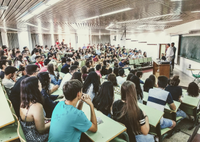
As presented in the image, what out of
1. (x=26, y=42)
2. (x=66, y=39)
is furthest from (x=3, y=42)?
(x=66, y=39)

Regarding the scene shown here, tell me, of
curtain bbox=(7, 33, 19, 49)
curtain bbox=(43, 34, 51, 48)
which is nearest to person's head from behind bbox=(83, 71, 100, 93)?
curtain bbox=(7, 33, 19, 49)

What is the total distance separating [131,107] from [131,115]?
0.34ft

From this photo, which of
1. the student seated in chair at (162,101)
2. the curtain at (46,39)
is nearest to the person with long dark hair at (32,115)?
the student seated in chair at (162,101)

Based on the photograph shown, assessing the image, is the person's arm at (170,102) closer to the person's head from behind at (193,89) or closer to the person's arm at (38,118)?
the person's head from behind at (193,89)

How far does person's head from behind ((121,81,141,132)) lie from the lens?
5.75 ft

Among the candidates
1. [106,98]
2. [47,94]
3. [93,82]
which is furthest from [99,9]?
[106,98]

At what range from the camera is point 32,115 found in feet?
5.24

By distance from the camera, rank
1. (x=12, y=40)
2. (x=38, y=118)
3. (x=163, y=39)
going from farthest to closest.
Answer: (x=163, y=39)
(x=12, y=40)
(x=38, y=118)

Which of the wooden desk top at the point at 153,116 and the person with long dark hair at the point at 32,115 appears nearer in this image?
the person with long dark hair at the point at 32,115

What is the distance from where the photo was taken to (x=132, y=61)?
366 inches

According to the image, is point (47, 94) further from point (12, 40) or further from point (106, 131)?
point (12, 40)

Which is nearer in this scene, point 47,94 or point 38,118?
point 38,118

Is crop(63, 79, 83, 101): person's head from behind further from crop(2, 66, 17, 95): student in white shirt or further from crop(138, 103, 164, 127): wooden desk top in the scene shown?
crop(2, 66, 17, 95): student in white shirt

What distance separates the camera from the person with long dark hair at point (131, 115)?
174 centimetres
